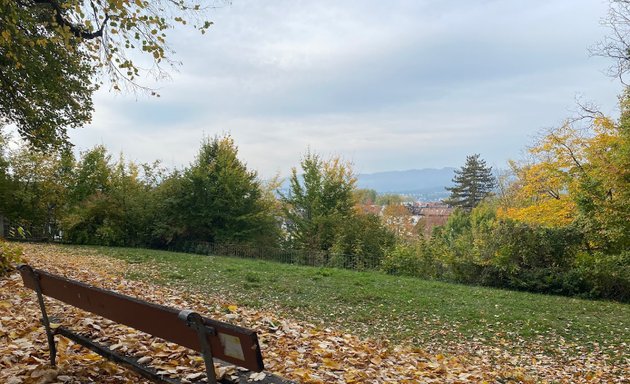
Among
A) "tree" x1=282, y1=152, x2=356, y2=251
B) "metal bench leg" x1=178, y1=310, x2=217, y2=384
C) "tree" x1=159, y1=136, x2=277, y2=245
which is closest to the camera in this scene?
"metal bench leg" x1=178, y1=310, x2=217, y2=384

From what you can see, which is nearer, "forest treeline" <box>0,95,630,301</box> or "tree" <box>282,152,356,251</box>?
"forest treeline" <box>0,95,630,301</box>

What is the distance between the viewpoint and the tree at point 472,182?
2862 inches

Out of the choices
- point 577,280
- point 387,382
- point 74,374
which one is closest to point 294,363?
point 387,382

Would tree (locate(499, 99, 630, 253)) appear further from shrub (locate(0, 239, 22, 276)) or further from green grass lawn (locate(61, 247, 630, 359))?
shrub (locate(0, 239, 22, 276))

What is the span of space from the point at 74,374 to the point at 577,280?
14079 millimetres

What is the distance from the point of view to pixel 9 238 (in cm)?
2142

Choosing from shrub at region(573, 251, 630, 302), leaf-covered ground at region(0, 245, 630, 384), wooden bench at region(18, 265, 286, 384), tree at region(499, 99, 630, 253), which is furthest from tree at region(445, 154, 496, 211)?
wooden bench at region(18, 265, 286, 384)

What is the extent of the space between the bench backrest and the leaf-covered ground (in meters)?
0.55

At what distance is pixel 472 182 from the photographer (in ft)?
241

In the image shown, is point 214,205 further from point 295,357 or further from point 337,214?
point 295,357

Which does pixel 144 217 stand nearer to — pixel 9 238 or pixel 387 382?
pixel 9 238

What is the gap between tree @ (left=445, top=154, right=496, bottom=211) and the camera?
72.7 m

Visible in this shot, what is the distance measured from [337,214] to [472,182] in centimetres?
5128

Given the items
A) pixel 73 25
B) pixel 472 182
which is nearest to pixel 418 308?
pixel 73 25
